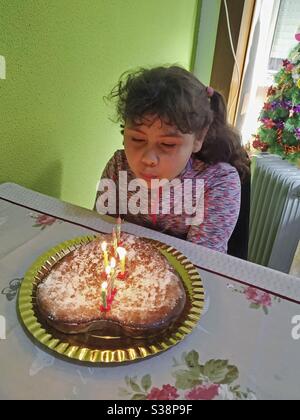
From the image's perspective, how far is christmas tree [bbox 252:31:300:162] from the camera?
157 cm

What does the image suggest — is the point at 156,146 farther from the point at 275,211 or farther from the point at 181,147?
the point at 275,211

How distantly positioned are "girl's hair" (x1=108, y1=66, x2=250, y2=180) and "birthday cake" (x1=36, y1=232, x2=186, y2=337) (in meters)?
0.34

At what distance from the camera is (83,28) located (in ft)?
3.55

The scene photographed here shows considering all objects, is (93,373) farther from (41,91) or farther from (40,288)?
(41,91)

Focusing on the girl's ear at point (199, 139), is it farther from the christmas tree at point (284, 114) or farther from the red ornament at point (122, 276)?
the christmas tree at point (284, 114)

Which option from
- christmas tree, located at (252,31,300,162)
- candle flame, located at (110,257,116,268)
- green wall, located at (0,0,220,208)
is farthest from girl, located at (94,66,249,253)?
christmas tree, located at (252,31,300,162)

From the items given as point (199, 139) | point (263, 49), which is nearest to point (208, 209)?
point (199, 139)

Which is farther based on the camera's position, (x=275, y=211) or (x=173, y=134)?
(x=275, y=211)

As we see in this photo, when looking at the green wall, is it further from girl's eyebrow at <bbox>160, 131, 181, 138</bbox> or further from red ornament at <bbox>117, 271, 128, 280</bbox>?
red ornament at <bbox>117, 271, 128, 280</bbox>

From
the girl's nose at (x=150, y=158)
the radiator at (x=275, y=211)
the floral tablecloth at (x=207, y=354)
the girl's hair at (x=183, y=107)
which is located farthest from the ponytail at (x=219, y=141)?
the radiator at (x=275, y=211)

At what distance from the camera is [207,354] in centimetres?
52

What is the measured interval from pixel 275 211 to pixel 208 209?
871mm

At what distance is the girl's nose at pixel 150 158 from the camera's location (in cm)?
83

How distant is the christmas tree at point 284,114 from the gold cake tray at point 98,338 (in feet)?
4.00
